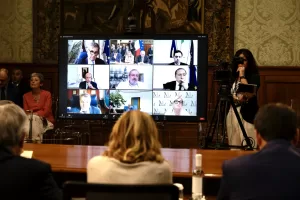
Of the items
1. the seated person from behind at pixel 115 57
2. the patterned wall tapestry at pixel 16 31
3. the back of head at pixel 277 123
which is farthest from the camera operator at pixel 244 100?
the patterned wall tapestry at pixel 16 31

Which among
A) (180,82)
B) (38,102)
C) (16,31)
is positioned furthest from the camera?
(16,31)

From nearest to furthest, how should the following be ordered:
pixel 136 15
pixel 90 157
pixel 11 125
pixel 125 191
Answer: pixel 125 191
pixel 11 125
pixel 90 157
pixel 136 15

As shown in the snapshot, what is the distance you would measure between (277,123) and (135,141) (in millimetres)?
626

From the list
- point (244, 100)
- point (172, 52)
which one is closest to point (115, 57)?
point (172, 52)

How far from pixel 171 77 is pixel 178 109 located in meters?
0.35

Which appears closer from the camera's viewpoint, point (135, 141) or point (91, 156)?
point (135, 141)

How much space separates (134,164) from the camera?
227 centimetres

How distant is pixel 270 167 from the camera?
7.06ft

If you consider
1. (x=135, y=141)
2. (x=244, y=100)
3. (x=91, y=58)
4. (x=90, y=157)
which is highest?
(x=91, y=58)

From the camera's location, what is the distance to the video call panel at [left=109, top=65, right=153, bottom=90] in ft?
18.7

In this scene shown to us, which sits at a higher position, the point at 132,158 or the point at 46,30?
the point at 46,30

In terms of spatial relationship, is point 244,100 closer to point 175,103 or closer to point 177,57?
point 175,103

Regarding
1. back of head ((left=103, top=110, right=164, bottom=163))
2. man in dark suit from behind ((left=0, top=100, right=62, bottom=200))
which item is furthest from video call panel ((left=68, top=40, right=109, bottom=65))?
back of head ((left=103, top=110, right=164, bottom=163))

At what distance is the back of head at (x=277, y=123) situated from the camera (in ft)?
7.38
